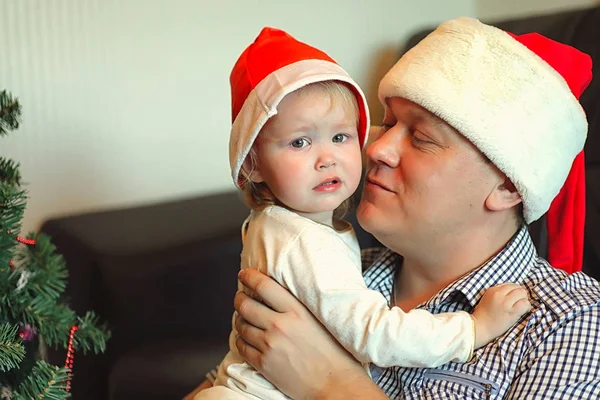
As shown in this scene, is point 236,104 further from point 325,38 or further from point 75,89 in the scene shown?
point 325,38

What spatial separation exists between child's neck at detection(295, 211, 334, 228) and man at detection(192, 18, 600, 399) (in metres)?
0.07

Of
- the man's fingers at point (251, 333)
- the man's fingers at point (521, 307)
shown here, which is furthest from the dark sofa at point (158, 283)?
the man's fingers at point (521, 307)

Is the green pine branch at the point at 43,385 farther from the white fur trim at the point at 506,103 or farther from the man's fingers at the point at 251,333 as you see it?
the white fur trim at the point at 506,103

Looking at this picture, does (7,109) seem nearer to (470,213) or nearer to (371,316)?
(371,316)

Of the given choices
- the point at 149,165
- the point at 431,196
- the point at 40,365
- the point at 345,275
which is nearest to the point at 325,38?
the point at 149,165

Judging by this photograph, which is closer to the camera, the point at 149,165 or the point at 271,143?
the point at 271,143

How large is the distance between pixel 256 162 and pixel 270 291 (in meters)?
0.23

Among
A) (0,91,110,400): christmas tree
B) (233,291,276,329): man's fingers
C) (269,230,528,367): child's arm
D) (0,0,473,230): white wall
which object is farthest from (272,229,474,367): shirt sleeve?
(0,0,473,230): white wall

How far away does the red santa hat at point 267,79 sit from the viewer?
3.76ft

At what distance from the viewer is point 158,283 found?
1637 mm

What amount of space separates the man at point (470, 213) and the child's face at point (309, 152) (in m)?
0.11

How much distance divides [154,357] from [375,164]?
0.71 m

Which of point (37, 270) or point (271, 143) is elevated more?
point (271, 143)

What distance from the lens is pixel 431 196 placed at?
4.12ft
